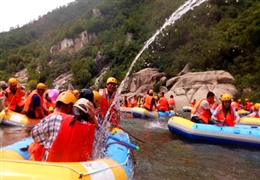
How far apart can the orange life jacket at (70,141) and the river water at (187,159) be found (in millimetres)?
1937

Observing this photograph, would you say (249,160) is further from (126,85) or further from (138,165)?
(126,85)

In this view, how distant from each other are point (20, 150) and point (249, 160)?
493 cm

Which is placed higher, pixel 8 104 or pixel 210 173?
pixel 8 104

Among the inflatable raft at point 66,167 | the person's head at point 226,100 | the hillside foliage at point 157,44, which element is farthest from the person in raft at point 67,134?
the hillside foliage at point 157,44

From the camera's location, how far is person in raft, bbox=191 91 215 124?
8.89 meters

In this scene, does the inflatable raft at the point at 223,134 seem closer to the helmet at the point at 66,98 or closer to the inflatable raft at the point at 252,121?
the inflatable raft at the point at 252,121

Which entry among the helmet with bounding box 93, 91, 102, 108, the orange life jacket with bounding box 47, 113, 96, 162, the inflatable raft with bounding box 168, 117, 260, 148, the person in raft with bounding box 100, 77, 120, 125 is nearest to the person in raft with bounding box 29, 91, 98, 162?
the orange life jacket with bounding box 47, 113, 96, 162

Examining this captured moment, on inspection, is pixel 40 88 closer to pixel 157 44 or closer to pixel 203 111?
pixel 203 111

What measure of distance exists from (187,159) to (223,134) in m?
1.86

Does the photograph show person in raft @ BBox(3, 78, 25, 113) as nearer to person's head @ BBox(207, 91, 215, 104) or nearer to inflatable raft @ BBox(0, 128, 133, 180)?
inflatable raft @ BBox(0, 128, 133, 180)

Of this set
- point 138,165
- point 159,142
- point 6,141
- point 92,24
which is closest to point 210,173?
point 138,165

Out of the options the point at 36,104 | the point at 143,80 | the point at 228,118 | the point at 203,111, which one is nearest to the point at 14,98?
the point at 36,104

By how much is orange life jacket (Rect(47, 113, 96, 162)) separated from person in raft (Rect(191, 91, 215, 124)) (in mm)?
5641

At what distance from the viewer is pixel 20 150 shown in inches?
180
